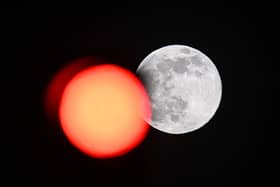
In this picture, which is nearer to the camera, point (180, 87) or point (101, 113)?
point (180, 87)

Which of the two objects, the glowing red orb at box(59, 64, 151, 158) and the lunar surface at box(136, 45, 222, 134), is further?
the glowing red orb at box(59, 64, 151, 158)

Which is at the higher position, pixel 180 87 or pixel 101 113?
pixel 101 113

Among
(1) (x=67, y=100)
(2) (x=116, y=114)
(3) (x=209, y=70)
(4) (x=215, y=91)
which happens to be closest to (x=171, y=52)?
(3) (x=209, y=70)

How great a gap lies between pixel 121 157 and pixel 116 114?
49 cm

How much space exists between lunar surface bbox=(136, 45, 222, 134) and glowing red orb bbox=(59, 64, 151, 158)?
583 mm

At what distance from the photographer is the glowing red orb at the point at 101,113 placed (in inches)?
114

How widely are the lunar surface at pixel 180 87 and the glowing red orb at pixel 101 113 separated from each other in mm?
583

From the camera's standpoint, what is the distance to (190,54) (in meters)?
2.24

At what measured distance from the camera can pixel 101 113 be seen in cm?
295

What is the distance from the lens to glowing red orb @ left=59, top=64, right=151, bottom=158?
2.88 meters

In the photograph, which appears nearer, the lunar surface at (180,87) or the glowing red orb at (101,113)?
the lunar surface at (180,87)

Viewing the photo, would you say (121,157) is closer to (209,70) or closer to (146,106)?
(146,106)

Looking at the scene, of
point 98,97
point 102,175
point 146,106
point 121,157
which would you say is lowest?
point 102,175

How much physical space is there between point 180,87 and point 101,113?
45.7 inches
